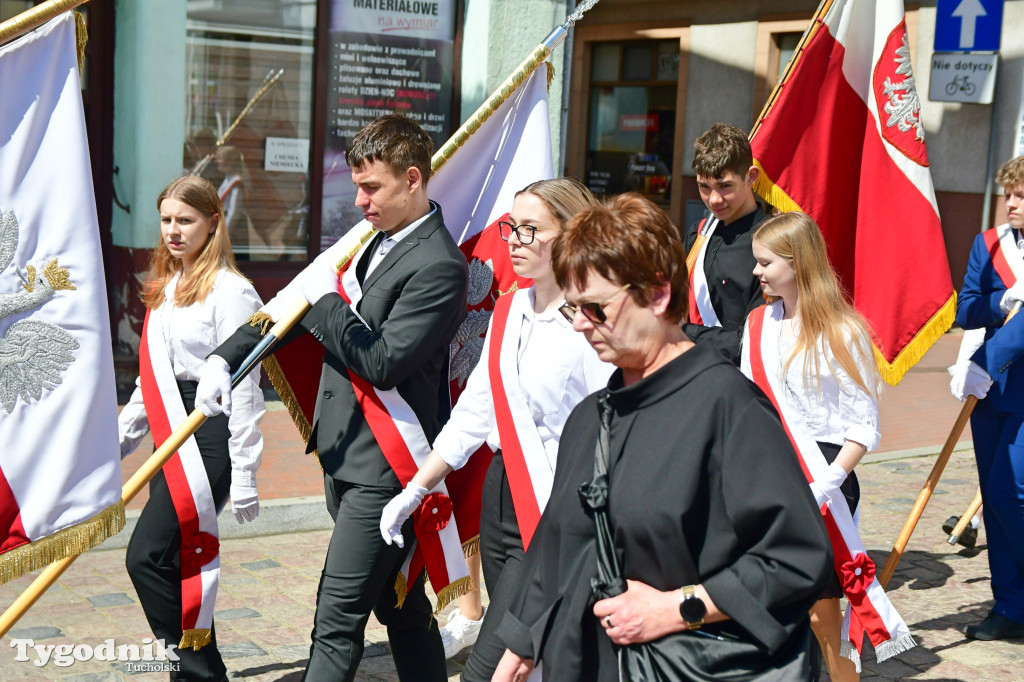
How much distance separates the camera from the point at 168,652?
4.16m

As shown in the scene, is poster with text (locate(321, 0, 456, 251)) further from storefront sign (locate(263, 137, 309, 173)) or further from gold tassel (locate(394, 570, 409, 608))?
gold tassel (locate(394, 570, 409, 608))

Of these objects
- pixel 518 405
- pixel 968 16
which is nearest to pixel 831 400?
pixel 518 405

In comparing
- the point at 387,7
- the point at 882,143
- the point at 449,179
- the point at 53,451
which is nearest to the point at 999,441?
the point at 882,143

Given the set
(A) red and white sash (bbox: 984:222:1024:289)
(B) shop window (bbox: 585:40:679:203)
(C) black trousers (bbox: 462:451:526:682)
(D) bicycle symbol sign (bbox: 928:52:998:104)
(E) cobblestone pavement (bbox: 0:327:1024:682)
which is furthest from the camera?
(B) shop window (bbox: 585:40:679:203)

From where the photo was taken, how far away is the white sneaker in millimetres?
5016

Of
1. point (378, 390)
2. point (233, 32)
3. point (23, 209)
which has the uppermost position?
point (233, 32)

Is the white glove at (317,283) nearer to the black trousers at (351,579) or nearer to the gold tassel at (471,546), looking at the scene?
the black trousers at (351,579)

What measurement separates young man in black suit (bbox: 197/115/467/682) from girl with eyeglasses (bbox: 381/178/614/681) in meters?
0.19

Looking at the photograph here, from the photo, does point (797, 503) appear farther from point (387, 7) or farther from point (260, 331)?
point (387, 7)

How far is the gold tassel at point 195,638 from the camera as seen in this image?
13.6 ft

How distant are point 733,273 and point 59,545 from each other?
2.60 metres

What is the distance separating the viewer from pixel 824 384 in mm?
4137

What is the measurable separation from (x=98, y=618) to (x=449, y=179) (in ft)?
7.63

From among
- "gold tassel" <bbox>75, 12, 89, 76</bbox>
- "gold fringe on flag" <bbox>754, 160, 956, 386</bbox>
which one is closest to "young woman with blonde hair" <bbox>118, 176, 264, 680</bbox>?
"gold tassel" <bbox>75, 12, 89, 76</bbox>
